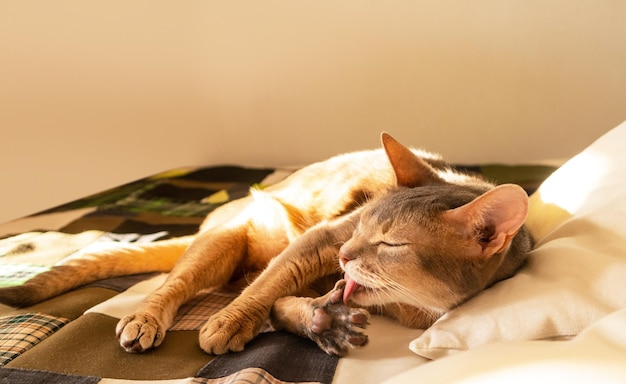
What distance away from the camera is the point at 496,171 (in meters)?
2.93

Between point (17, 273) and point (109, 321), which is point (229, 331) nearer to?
→ point (109, 321)

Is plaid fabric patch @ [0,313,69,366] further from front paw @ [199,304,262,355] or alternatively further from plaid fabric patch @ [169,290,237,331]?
front paw @ [199,304,262,355]

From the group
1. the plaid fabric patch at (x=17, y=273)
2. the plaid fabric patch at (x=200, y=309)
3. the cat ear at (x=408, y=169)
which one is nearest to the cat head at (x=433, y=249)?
the cat ear at (x=408, y=169)

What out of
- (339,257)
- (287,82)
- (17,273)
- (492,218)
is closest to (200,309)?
(339,257)

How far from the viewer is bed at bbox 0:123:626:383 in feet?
3.01

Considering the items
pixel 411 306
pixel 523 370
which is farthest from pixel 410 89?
pixel 523 370

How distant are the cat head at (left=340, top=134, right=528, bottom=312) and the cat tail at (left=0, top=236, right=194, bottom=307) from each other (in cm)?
83

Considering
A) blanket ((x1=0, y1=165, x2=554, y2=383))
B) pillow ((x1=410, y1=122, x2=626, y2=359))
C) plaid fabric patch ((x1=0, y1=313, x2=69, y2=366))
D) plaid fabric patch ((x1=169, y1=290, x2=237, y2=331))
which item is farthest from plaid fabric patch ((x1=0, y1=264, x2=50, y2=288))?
pillow ((x1=410, y1=122, x2=626, y2=359))

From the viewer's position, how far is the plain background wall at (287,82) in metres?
3.26

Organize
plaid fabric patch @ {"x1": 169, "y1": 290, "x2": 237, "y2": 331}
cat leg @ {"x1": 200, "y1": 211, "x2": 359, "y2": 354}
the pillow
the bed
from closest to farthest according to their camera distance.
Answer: the bed < the pillow < cat leg @ {"x1": 200, "y1": 211, "x2": 359, "y2": 354} < plaid fabric patch @ {"x1": 169, "y1": 290, "x2": 237, "y2": 331}

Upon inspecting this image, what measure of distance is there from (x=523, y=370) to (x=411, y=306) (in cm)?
59

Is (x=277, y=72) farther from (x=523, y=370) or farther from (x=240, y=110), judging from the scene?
(x=523, y=370)

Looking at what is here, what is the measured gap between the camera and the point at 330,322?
1.32 metres

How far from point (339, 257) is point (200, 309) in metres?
0.52
